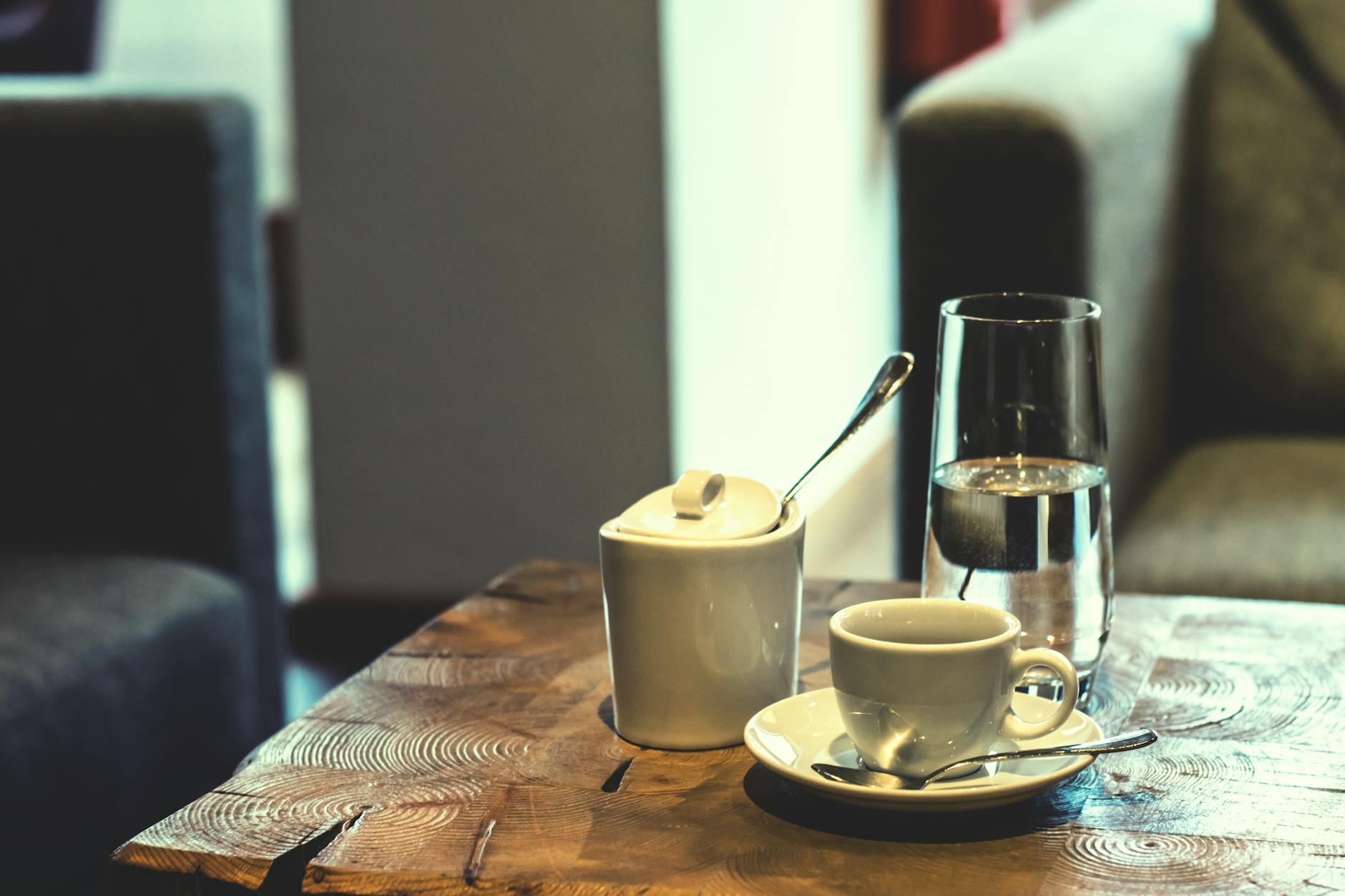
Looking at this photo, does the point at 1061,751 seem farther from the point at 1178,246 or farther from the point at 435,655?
the point at 1178,246

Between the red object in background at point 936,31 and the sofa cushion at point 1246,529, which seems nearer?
the sofa cushion at point 1246,529

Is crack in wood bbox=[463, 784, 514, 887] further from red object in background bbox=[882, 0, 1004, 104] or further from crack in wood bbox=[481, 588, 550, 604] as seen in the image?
red object in background bbox=[882, 0, 1004, 104]

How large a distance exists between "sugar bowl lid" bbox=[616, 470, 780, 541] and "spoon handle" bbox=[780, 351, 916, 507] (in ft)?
0.05

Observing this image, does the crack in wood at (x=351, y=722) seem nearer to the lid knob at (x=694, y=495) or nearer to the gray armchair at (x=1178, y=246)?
the lid knob at (x=694, y=495)

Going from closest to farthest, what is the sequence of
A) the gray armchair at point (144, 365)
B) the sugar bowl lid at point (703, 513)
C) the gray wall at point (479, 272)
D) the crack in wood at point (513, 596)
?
the sugar bowl lid at point (703, 513)
the crack in wood at point (513, 596)
the gray armchair at point (144, 365)
the gray wall at point (479, 272)

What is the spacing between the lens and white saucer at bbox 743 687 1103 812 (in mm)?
559

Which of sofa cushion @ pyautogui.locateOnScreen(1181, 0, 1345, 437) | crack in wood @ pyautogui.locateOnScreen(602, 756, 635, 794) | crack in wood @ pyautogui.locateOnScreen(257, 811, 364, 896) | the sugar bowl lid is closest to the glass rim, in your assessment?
the sugar bowl lid

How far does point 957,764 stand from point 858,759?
51 mm

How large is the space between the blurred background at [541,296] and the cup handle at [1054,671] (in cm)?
58

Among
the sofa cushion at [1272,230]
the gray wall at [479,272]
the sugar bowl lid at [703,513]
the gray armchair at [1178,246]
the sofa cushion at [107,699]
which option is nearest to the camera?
the sugar bowl lid at [703,513]

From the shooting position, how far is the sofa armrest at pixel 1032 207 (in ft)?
3.91

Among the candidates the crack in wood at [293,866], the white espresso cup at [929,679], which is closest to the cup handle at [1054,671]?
the white espresso cup at [929,679]

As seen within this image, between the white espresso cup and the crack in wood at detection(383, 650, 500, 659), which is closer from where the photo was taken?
the white espresso cup

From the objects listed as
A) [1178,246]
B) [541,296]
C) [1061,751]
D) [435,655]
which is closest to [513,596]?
[435,655]
